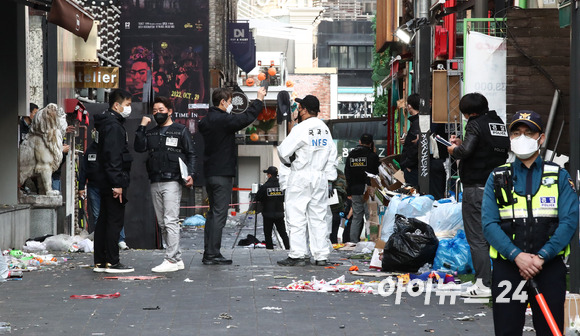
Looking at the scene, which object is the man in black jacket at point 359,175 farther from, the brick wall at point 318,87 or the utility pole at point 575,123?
the brick wall at point 318,87

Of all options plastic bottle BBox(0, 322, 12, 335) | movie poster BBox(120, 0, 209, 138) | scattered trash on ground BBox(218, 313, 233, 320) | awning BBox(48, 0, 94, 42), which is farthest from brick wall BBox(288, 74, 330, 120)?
plastic bottle BBox(0, 322, 12, 335)

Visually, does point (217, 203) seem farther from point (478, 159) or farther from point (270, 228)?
point (270, 228)

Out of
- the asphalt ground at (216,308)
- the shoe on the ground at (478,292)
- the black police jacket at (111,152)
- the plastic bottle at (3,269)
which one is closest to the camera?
the asphalt ground at (216,308)

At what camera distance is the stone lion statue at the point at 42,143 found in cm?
1555

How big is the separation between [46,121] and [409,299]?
841 centimetres

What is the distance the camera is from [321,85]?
9056cm

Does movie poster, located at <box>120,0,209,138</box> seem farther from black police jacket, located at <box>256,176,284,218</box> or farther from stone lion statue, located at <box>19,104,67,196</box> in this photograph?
stone lion statue, located at <box>19,104,67,196</box>

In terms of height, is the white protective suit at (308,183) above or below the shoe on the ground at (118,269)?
above

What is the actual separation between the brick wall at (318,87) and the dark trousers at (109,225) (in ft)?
256

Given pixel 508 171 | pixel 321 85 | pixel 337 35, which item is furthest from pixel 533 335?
pixel 337 35

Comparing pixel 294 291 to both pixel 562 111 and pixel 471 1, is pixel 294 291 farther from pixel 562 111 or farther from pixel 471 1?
pixel 471 1

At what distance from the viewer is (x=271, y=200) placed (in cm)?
1897

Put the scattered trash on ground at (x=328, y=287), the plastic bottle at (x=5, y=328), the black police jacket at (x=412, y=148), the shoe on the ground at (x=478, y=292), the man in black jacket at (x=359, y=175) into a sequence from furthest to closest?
the man in black jacket at (x=359, y=175) → the black police jacket at (x=412, y=148) → the scattered trash on ground at (x=328, y=287) → the shoe on the ground at (x=478, y=292) → the plastic bottle at (x=5, y=328)

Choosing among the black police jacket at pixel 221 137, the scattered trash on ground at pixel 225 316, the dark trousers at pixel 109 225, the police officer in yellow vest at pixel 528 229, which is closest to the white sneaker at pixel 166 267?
the dark trousers at pixel 109 225
